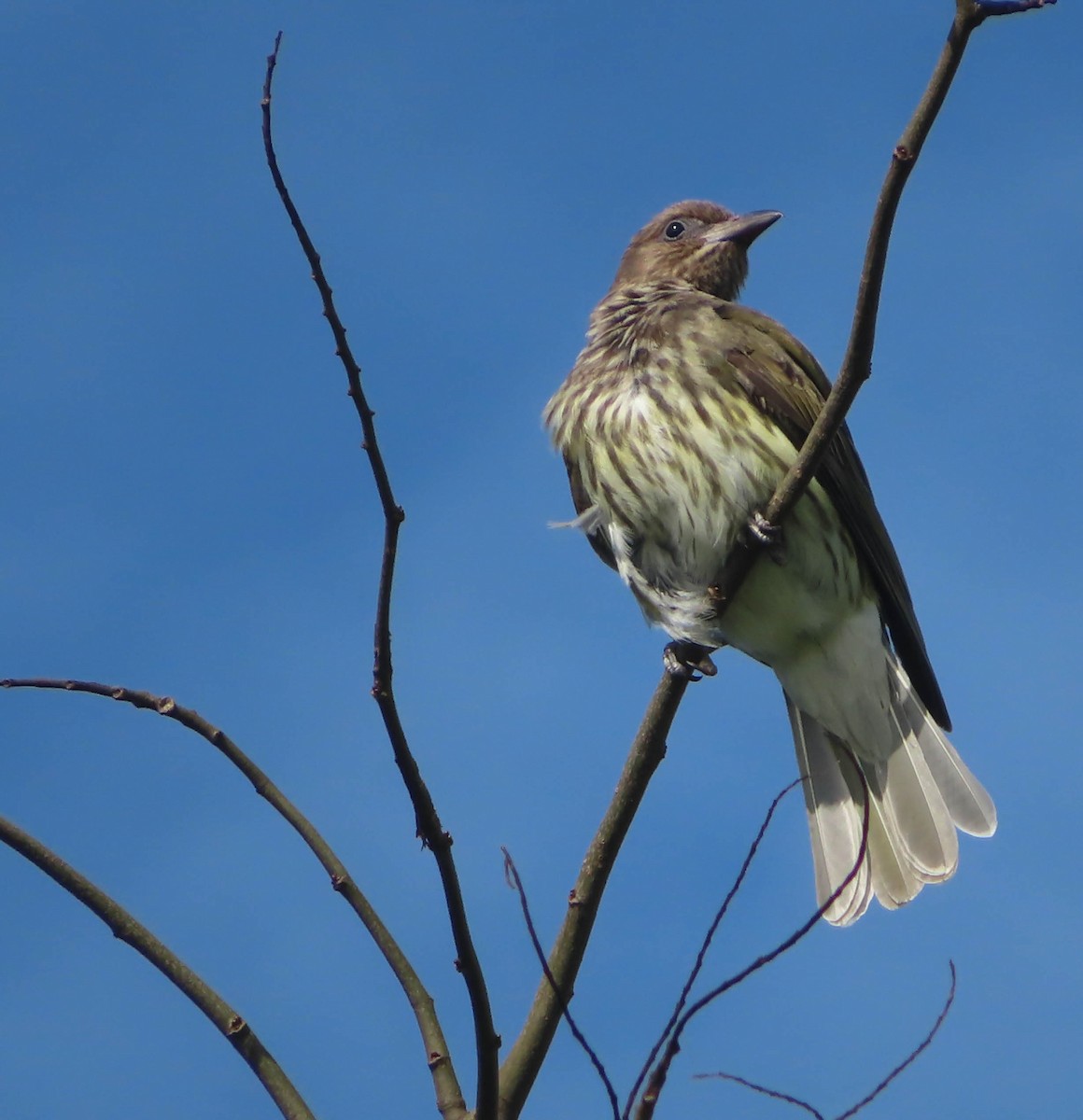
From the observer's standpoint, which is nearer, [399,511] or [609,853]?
[399,511]

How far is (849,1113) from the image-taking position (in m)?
3.49

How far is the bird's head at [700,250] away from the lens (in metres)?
6.84

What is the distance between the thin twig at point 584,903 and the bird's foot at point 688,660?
0.04 m

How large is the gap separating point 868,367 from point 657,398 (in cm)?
169

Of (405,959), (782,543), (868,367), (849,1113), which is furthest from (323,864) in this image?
(782,543)

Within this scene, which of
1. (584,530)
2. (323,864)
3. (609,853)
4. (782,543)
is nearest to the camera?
(323,864)

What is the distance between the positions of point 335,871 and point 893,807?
10.4ft

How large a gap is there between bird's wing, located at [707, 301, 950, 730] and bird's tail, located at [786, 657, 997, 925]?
135 mm

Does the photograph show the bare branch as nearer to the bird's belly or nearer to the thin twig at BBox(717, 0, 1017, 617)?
the thin twig at BBox(717, 0, 1017, 617)

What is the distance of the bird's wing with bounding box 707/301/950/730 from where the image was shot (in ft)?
18.0

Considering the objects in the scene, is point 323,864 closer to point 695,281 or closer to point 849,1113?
point 849,1113

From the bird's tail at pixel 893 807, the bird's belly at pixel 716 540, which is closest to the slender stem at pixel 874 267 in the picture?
the bird's belly at pixel 716 540

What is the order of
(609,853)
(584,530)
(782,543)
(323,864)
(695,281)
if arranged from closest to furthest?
(323,864)
(609,853)
(782,543)
(584,530)
(695,281)

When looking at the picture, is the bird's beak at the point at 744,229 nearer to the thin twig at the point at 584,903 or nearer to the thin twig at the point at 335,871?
the thin twig at the point at 584,903
